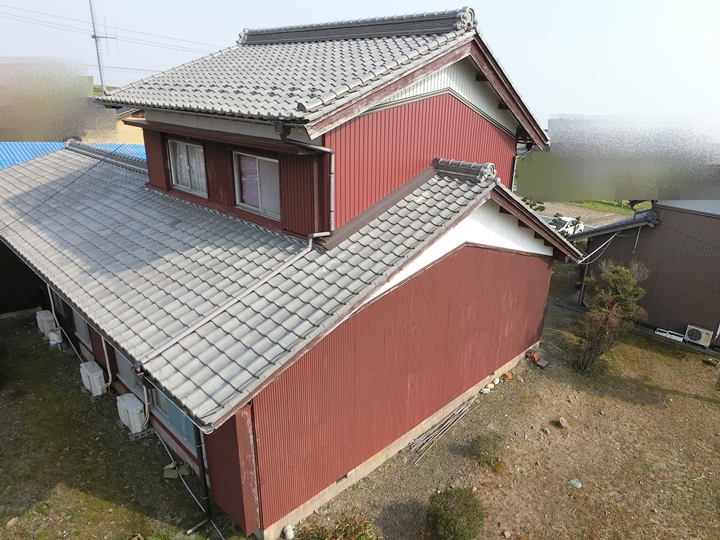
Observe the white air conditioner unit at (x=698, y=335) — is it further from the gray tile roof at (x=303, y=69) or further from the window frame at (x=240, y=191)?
the window frame at (x=240, y=191)

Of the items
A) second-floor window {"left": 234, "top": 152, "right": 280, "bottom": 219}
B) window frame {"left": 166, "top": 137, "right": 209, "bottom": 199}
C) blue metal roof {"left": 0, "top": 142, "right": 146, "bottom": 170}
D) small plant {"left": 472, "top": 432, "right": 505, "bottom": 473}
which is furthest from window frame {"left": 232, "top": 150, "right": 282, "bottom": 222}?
blue metal roof {"left": 0, "top": 142, "right": 146, "bottom": 170}

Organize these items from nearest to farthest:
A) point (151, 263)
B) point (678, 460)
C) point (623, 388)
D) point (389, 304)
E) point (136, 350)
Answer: point (136, 350)
point (389, 304)
point (151, 263)
point (678, 460)
point (623, 388)

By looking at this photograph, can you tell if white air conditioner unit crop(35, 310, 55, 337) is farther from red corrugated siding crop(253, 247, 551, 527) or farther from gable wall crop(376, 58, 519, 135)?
gable wall crop(376, 58, 519, 135)

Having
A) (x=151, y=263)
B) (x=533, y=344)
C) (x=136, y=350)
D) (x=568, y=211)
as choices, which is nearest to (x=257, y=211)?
(x=151, y=263)

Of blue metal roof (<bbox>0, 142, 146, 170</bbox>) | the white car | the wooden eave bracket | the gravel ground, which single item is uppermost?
the wooden eave bracket

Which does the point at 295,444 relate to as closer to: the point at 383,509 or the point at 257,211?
the point at 383,509

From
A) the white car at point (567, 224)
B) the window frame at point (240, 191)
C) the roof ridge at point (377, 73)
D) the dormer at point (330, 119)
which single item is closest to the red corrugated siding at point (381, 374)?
the dormer at point (330, 119)
